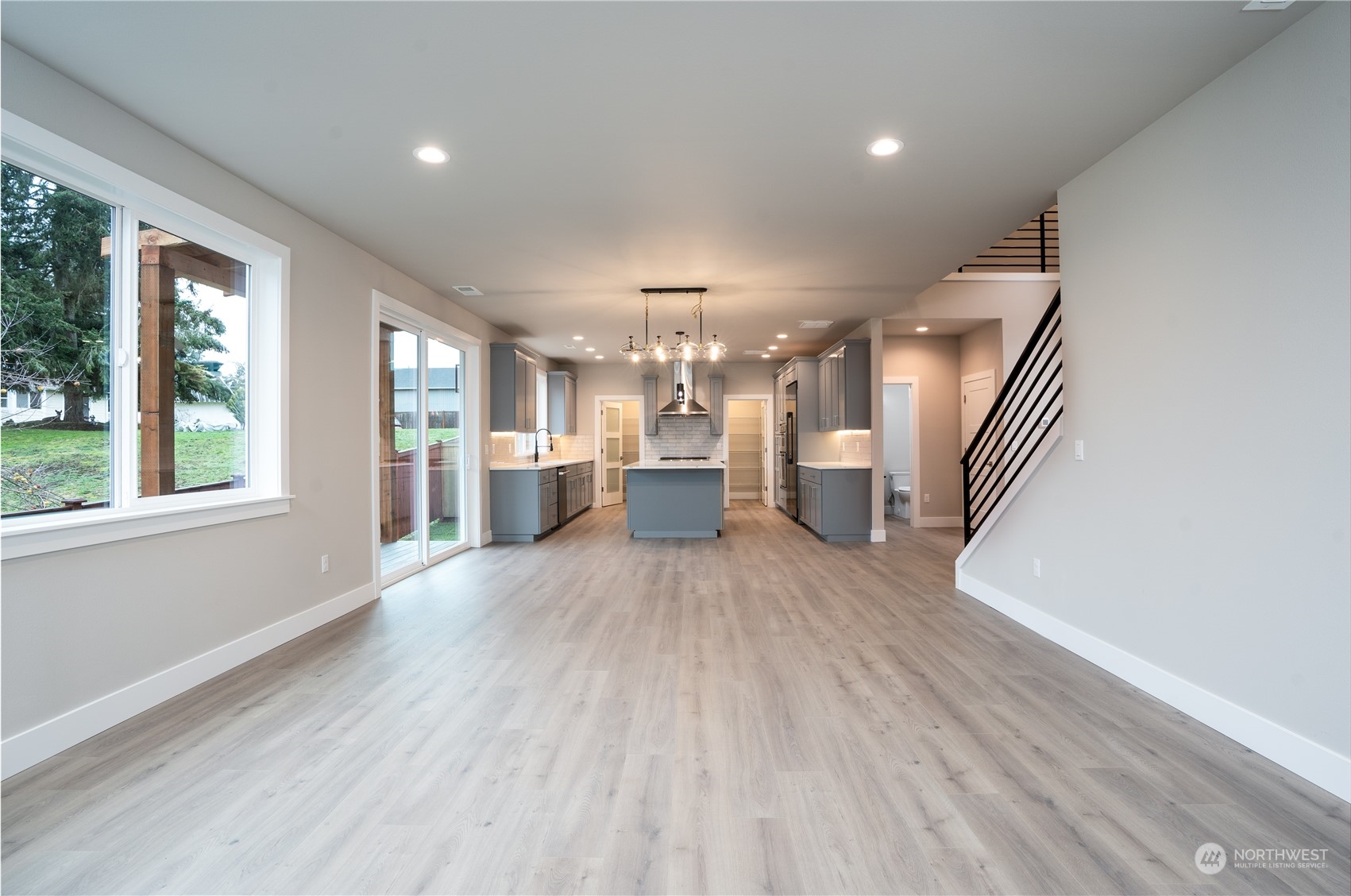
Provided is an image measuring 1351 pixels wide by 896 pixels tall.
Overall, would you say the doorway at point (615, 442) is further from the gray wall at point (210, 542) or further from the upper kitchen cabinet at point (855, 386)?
the gray wall at point (210, 542)

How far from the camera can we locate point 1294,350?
2.14 meters

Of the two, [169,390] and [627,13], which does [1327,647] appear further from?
[169,390]

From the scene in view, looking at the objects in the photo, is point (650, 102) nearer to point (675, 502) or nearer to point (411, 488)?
point (411, 488)

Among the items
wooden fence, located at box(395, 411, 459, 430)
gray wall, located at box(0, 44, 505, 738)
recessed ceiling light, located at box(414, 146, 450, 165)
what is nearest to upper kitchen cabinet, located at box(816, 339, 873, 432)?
wooden fence, located at box(395, 411, 459, 430)

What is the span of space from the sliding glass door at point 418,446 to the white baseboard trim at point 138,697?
3.97 ft

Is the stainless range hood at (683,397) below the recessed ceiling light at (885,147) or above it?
below

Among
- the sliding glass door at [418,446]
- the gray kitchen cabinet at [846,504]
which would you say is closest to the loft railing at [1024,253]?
the gray kitchen cabinet at [846,504]

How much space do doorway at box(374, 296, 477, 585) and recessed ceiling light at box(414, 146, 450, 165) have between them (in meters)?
1.92

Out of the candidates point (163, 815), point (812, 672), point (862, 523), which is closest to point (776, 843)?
point (812, 672)

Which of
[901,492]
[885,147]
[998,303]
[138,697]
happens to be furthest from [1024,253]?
[138,697]

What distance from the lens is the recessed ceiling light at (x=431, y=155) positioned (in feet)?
9.68

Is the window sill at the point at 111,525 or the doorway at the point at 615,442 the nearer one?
the window sill at the point at 111,525

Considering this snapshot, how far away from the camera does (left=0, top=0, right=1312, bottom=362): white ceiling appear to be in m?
2.07

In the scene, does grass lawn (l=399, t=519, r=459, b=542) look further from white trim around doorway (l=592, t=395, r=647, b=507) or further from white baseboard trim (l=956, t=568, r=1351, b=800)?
white baseboard trim (l=956, t=568, r=1351, b=800)
